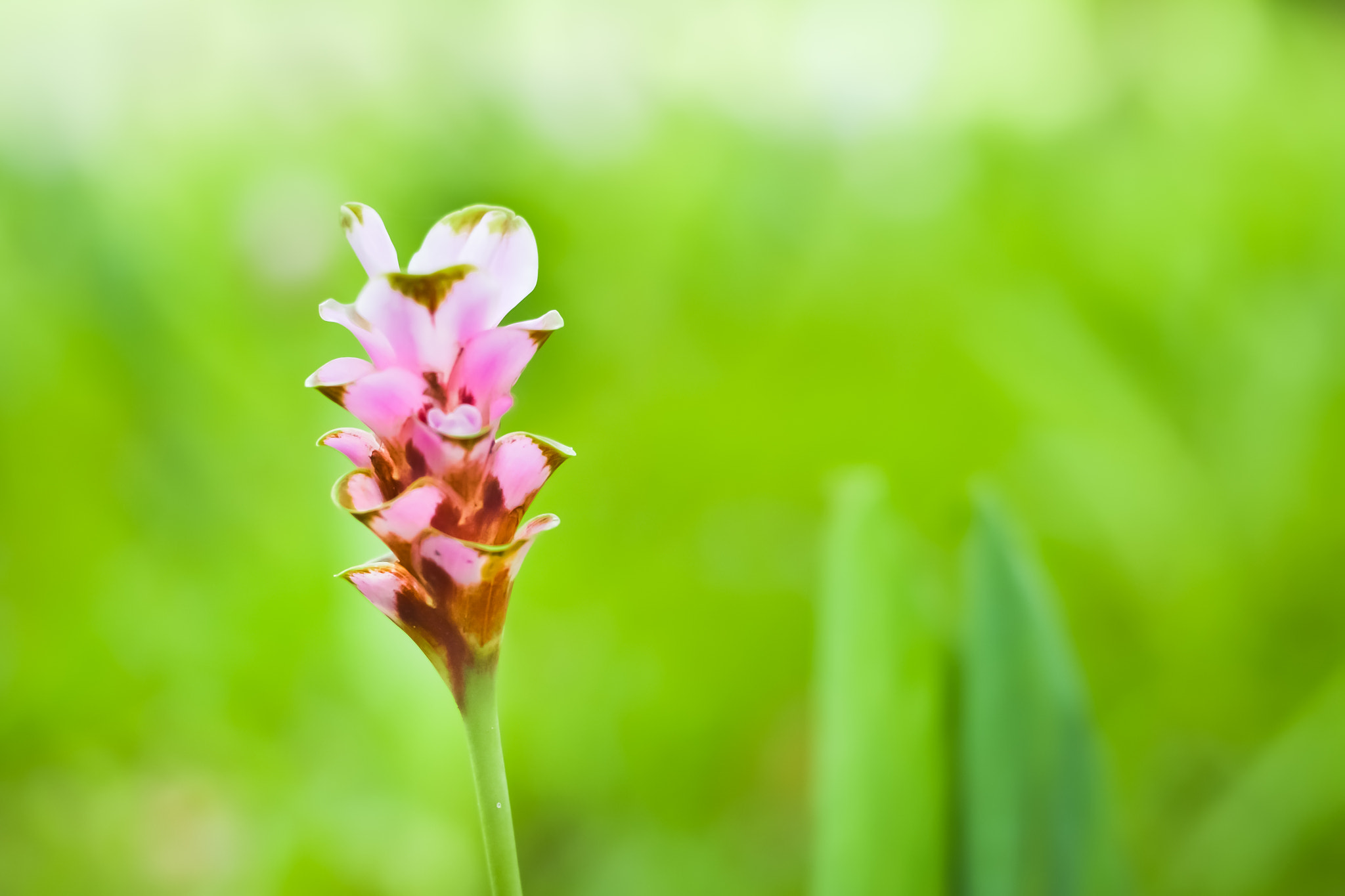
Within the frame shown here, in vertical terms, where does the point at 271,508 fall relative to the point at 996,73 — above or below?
below

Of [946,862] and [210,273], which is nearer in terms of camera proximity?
[946,862]

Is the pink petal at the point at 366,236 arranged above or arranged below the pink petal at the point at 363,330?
above

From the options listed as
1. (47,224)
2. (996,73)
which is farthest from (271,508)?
(996,73)

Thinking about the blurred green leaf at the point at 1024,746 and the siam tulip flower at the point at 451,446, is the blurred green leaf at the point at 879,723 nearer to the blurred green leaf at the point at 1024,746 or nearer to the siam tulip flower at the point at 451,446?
the blurred green leaf at the point at 1024,746

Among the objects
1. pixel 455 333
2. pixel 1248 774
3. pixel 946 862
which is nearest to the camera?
pixel 455 333

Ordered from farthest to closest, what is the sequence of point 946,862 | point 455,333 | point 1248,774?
1. point 1248,774
2. point 946,862
3. point 455,333

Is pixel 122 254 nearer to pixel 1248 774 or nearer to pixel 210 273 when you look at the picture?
pixel 210 273

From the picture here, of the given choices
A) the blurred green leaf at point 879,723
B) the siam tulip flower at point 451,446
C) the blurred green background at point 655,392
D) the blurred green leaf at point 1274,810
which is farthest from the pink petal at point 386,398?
the blurred green leaf at point 1274,810

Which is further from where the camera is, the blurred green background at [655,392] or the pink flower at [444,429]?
the blurred green background at [655,392]

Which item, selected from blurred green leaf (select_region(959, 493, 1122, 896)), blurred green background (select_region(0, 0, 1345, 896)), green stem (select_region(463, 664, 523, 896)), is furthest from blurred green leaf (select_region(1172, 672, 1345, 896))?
green stem (select_region(463, 664, 523, 896))
